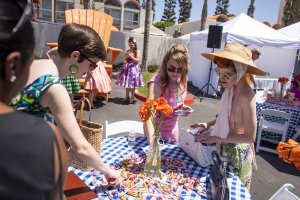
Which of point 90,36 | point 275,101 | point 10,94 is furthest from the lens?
point 275,101

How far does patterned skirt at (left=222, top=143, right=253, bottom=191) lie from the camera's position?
202 centimetres

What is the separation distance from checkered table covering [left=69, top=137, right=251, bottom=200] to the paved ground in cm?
180

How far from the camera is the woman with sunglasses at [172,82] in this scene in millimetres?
2385

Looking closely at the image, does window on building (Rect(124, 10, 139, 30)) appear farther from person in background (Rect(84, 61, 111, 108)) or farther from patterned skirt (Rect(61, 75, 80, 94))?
patterned skirt (Rect(61, 75, 80, 94))

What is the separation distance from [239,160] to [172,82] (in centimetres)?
92

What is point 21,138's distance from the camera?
0.55 metres

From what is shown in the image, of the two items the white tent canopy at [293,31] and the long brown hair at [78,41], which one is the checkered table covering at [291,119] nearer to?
the long brown hair at [78,41]

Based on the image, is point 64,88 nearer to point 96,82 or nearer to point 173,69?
point 173,69

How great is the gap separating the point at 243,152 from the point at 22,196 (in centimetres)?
183

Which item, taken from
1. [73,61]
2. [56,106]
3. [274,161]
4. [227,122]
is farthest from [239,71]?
[274,161]

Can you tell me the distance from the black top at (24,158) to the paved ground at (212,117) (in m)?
3.37

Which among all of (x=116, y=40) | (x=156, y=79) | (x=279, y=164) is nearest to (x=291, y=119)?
(x=279, y=164)

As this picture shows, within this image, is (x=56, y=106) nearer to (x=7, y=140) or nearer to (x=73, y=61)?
(x=73, y=61)

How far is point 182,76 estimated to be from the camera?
2572 mm
